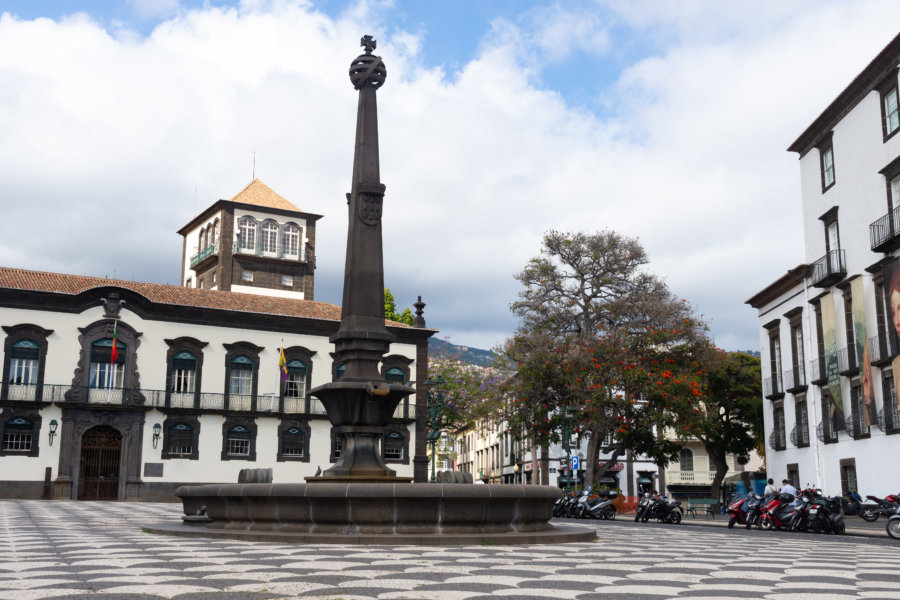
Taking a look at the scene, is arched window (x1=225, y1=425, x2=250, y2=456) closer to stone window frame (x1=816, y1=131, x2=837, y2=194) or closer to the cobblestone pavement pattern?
stone window frame (x1=816, y1=131, x2=837, y2=194)

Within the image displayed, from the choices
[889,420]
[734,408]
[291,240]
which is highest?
[291,240]

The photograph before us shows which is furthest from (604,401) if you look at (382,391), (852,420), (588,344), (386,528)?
(386,528)

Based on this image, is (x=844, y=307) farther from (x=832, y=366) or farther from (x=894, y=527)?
(x=894, y=527)

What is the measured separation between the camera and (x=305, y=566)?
8414mm

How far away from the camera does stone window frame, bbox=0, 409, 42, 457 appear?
3834 centimetres

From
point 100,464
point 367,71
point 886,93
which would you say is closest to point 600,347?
point 886,93

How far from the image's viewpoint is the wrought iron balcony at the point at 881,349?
25875 mm

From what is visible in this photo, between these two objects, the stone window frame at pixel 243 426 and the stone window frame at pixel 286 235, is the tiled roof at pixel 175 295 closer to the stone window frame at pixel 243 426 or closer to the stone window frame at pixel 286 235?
the stone window frame at pixel 243 426

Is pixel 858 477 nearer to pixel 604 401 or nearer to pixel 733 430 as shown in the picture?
pixel 604 401

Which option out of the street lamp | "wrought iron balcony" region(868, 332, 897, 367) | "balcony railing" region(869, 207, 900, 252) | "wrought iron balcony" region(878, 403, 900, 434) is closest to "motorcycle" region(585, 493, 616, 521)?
the street lamp

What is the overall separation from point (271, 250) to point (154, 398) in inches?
764

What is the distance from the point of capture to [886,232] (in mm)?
26312

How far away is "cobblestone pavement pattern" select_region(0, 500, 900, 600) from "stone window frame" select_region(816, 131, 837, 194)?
21.3 m

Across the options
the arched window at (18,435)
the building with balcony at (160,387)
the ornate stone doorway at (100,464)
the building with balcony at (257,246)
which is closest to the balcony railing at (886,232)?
the building with balcony at (160,387)
